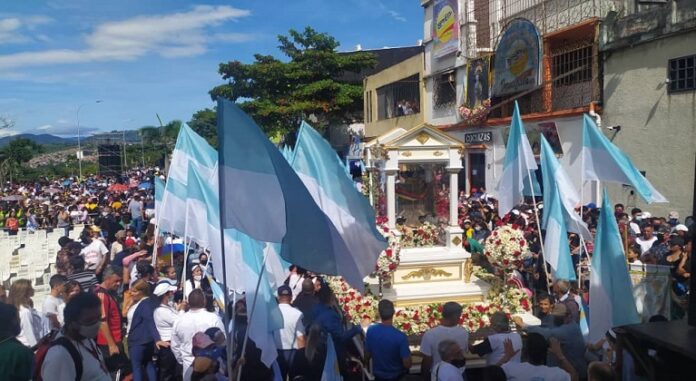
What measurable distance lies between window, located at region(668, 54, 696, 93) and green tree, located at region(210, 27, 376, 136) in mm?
19935

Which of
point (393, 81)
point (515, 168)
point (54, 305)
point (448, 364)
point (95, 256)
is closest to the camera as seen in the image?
point (448, 364)

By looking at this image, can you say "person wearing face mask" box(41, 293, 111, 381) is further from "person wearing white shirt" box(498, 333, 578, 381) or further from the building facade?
the building facade

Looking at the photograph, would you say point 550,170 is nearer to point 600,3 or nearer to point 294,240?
point 294,240

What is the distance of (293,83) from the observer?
109ft

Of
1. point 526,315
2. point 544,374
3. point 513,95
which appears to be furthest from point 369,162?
point 513,95

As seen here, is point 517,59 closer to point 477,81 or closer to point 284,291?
point 477,81

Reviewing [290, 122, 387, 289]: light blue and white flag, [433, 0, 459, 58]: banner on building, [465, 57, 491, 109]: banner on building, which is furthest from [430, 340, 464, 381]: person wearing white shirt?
[433, 0, 459, 58]: banner on building

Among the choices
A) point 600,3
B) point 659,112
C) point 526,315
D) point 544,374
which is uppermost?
point 600,3

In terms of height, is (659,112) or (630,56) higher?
(630,56)

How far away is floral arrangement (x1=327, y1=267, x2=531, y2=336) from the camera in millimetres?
8305

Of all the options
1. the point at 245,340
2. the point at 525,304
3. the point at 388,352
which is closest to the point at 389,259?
the point at 525,304

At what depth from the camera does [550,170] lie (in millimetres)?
9266

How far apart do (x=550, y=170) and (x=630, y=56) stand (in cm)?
972

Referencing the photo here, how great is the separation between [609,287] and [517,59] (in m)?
16.7
